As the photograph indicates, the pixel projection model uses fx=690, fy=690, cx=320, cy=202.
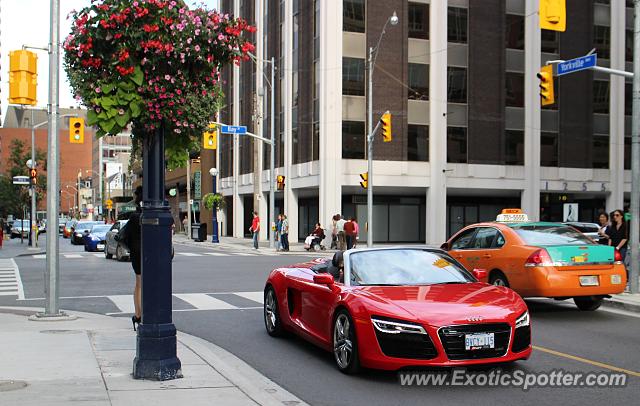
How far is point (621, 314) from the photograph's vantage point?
12.4m

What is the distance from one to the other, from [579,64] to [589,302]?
6.63 m

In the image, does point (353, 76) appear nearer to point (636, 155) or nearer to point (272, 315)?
point (636, 155)

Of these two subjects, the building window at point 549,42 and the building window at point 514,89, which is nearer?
the building window at point 514,89

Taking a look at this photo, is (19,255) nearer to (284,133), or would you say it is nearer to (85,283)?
(85,283)

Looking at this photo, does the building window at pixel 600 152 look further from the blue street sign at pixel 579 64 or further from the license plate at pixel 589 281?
the license plate at pixel 589 281

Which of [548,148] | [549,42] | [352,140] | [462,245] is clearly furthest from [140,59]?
[549,42]

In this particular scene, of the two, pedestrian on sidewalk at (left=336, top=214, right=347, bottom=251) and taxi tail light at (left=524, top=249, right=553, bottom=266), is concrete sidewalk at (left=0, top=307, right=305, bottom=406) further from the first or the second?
pedestrian on sidewalk at (left=336, top=214, right=347, bottom=251)

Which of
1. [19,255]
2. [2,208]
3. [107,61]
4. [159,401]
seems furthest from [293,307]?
[2,208]

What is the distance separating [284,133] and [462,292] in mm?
38808

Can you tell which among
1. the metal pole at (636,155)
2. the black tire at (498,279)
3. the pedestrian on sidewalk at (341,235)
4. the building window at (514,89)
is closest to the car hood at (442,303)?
the black tire at (498,279)

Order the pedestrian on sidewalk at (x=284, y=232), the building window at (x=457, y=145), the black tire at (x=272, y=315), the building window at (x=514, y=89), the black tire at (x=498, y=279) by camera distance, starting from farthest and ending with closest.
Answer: the building window at (x=514, y=89) < the building window at (x=457, y=145) < the pedestrian on sidewalk at (x=284, y=232) < the black tire at (x=498, y=279) < the black tire at (x=272, y=315)

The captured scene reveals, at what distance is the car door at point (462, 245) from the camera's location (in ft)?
43.7

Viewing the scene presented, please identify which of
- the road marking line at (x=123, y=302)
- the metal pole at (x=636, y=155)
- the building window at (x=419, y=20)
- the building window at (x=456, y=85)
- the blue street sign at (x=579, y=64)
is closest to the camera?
the road marking line at (x=123, y=302)

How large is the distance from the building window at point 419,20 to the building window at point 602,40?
11853 mm
